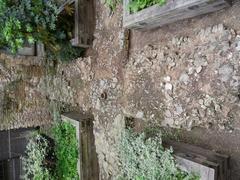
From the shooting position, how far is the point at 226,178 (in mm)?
2455

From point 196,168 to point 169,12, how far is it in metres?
1.64

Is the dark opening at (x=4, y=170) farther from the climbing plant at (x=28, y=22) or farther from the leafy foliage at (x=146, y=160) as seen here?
the leafy foliage at (x=146, y=160)

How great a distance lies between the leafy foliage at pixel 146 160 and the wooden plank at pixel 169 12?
1387 millimetres

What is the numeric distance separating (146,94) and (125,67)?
21.9 inches

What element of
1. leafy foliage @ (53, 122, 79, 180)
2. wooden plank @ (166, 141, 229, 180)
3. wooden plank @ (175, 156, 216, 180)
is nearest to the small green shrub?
leafy foliage @ (53, 122, 79, 180)

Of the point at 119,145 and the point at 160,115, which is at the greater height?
the point at 160,115

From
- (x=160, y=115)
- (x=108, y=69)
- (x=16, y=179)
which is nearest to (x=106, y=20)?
(x=108, y=69)

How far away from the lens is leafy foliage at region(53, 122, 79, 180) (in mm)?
4355

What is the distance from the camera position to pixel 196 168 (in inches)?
96.1

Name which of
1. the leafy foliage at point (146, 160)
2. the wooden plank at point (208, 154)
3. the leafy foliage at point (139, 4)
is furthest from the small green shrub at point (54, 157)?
the leafy foliage at point (139, 4)

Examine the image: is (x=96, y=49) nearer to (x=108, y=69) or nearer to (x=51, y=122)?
(x=108, y=69)

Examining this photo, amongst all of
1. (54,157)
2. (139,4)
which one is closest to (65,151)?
(54,157)

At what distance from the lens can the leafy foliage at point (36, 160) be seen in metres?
4.68

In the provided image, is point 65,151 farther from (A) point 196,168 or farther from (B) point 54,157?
(A) point 196,168
